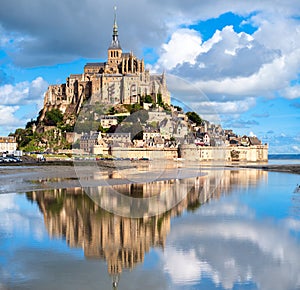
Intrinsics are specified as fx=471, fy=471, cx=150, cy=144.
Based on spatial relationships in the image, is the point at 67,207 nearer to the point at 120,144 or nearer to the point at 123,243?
Result: the point at 123,243

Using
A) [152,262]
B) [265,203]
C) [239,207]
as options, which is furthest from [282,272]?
[265,203]

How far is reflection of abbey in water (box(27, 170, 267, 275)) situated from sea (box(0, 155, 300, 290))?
2 cm

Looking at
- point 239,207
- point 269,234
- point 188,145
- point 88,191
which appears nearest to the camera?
point 269,234

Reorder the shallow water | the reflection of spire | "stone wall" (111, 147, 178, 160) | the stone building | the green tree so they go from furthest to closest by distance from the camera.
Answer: the green tree
the stone building
"stone wall" (111, 147, 178, 160)
the shallow water
the reflection of spire

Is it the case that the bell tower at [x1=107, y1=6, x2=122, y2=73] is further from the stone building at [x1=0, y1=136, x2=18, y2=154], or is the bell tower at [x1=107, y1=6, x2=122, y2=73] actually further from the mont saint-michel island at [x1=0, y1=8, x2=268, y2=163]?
the stone building at [x1=0, y1=136, x2=18, y2=154]

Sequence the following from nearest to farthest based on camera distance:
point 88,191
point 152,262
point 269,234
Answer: point 152,262 → point 269,234 → point 88,191

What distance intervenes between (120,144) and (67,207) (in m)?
40.8

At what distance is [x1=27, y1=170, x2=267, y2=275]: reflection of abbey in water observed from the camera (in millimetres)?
9156

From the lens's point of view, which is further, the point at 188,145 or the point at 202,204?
the point at 188,145

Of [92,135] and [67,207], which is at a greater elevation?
[92,135]

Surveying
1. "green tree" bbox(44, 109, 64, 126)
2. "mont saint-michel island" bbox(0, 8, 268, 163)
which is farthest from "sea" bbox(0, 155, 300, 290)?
"green tree" bbox(44, 109, 64, 126)

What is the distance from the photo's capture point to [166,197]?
58.5ft

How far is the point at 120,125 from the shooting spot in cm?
5684

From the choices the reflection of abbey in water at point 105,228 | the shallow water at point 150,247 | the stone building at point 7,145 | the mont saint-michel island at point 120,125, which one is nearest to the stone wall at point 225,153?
the mont saint-michel island at point 120,125
